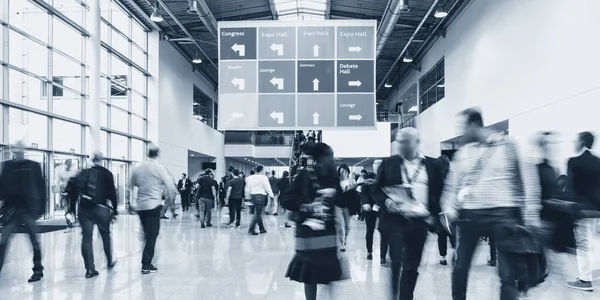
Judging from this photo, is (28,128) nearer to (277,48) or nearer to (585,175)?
(277,48)

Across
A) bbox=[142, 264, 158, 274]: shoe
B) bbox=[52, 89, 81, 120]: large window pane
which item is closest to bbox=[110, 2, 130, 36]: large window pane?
bbox=[52, 89, 81, 120]: large window pane

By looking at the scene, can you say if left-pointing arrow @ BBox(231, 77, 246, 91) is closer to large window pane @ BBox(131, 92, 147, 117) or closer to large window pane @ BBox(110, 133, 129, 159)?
large window pane @ BBox(110, 133, 129, 159)

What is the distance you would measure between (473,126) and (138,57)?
2010 centimetres

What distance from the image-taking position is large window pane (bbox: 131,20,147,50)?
21047 mm

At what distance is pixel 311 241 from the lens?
3.66 meters

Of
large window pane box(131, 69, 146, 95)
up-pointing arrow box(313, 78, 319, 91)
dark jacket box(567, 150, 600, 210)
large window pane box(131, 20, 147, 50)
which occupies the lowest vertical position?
dark jacket box(567, 150, 600, 210)

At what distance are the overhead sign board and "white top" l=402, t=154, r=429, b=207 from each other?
794cm

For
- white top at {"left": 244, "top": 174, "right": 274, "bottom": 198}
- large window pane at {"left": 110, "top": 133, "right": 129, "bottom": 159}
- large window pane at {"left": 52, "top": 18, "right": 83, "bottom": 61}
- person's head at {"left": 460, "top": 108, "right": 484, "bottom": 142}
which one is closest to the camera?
person's head at {"left": 460, "top": 108, "right": 484, "bottom": 142}

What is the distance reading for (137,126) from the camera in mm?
21812

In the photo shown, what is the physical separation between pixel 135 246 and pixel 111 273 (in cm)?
321

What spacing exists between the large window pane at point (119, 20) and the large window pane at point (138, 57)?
888 millimetres

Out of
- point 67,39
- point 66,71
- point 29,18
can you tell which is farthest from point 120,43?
point 29,18

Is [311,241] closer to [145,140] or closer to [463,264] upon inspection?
[463,264]

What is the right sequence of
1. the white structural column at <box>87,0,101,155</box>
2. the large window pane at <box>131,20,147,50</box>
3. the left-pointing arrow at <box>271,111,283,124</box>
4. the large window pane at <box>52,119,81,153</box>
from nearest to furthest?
the left-pointing arrow at <box>271,111,283,124</box> < the large window pane at <box>52,119,81,153</box> < the white structural column at <box>87,0,101,155</box> < the large window pane at <box>131,20,147,50</box>
